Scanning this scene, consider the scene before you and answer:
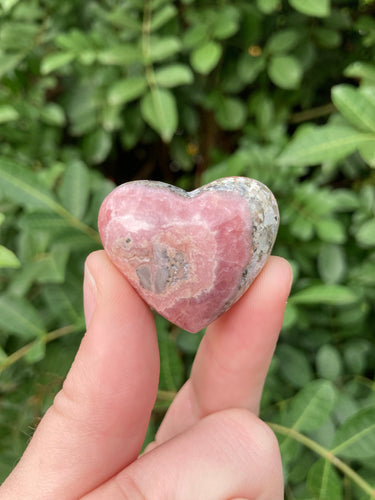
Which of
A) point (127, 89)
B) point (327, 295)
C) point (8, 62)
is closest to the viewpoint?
point (327, 295)

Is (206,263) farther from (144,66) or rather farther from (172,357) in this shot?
(144,66)

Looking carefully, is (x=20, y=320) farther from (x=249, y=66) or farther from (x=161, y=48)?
(x=249, y=66)

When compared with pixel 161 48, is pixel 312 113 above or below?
below

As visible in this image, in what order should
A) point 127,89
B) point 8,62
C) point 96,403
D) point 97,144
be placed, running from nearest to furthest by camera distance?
point 96,403
point 127,89
point 8,62
point 97,144

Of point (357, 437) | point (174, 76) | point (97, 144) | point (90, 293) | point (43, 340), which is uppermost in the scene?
point (174, 76)

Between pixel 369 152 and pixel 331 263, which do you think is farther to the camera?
pixel 331 263

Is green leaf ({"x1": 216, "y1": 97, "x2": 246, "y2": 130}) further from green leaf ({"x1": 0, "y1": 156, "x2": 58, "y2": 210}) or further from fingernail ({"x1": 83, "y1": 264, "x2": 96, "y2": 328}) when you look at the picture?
fingernail ({"x1": 83, "y1": 264, "x2": 96, "y2": 328})

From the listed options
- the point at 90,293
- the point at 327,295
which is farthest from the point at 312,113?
the point at 90,293
